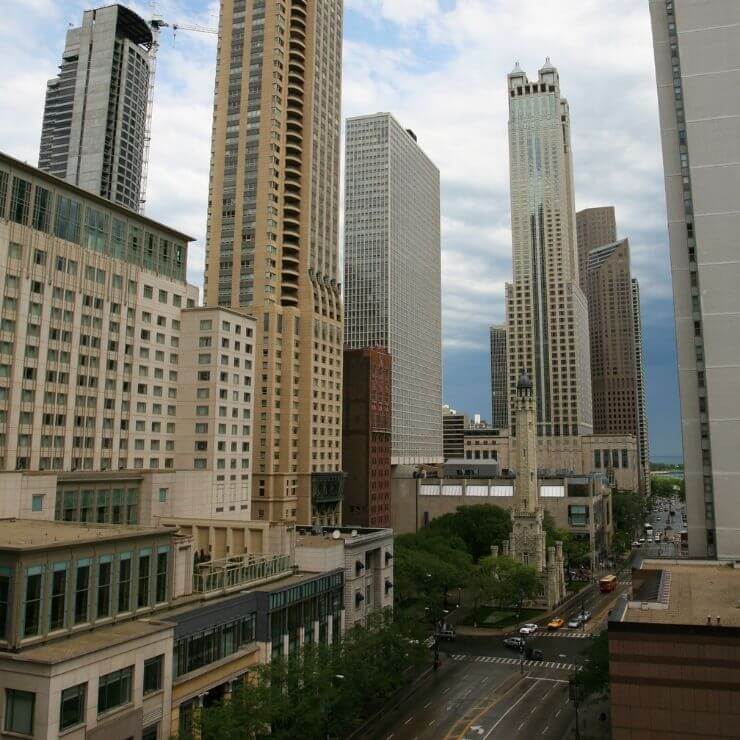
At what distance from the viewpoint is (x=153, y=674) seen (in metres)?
44.5

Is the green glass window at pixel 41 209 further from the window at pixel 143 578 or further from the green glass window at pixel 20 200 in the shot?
the window at pixel 143 578

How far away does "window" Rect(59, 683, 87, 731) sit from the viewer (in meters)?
37.5

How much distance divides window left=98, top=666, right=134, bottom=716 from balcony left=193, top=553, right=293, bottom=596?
12.0 meters

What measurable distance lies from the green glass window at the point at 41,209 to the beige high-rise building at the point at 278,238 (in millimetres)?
62021

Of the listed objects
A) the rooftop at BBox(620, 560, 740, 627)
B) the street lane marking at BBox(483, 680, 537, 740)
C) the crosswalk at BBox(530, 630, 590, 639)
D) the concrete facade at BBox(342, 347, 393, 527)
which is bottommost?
the street lane marking at BBox(483, 680, 537, 740)

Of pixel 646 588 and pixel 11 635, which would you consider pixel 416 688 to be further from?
pixel 11 635

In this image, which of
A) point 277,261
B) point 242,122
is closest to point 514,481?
point 277,261

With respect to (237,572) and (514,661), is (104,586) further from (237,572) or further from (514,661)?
(514,661)

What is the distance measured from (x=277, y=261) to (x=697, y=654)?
118 m

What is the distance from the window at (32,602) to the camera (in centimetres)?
4003

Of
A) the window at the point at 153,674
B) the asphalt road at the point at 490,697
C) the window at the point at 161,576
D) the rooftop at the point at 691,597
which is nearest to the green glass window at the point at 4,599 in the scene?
the window at the point at 153,674

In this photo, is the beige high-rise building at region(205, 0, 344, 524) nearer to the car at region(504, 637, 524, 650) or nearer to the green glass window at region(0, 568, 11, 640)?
the car at region(504, 637, 524, 650)

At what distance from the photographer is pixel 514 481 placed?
176 m

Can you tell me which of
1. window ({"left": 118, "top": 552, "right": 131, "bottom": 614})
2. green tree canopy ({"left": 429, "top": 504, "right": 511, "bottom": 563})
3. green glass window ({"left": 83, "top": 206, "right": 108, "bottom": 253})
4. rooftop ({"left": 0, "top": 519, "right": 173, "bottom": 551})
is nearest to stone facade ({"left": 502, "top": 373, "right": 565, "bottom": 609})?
green tree canopy ({"left": 429, "top": 504, "right": 511, "bottom": 563})
